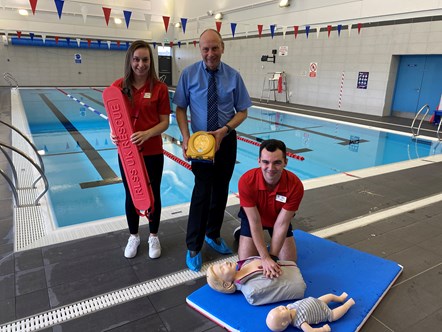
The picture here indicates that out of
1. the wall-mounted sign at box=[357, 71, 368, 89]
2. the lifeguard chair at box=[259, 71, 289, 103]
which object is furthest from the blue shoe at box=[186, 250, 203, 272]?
the lifeguard chair at box=[259, 71, 289, 103]

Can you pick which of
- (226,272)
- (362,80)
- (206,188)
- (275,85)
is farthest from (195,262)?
(275,85)

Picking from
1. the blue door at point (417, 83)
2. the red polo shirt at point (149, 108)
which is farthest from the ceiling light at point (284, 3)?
the red polo shirt at point (149, 108)

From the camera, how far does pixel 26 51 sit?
2009cm

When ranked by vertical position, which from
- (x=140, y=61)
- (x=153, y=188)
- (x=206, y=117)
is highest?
(x=140, y=61)

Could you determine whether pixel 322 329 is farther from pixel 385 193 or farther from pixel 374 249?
pixel 385 193

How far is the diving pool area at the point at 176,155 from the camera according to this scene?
4383mm

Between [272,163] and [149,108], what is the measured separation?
0.94m

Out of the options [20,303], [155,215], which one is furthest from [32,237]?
[155,215]

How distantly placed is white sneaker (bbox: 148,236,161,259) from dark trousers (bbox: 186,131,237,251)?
258mm

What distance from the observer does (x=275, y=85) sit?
1535cm

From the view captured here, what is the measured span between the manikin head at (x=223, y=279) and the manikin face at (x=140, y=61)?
1381 mm

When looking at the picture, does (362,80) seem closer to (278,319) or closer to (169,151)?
(169,151)

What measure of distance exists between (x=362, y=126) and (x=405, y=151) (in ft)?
9.41

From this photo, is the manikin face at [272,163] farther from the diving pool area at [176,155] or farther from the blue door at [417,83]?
the blue door at [417,83]
